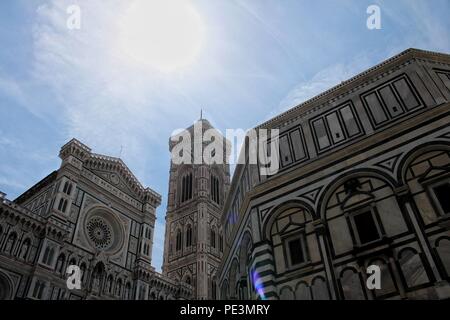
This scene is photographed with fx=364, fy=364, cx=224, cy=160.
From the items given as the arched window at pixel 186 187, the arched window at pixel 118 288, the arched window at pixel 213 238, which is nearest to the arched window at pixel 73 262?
the arched window at pixel 118 288

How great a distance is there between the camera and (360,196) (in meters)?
11.9

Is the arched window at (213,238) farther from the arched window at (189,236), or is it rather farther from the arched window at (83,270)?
the arched window at (83,270)

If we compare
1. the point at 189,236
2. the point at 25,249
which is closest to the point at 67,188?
the point at 25,249

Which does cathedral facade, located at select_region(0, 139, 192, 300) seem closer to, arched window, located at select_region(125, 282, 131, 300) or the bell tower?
arched window, located at select_region(125, 282, 131, 300)

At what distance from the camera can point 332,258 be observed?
11.4 m

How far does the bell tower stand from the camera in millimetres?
47656

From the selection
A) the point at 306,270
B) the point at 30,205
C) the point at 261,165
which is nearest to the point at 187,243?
the point at 30,205

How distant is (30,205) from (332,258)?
99.8ft

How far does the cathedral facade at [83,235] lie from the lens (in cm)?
2562

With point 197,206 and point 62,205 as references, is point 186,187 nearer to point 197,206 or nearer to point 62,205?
point 197,206

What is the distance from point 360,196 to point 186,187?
48861 millimetres

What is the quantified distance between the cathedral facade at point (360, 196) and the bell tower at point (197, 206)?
32.0m

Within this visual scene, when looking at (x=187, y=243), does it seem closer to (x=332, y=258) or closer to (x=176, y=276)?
(x=176, y=276)

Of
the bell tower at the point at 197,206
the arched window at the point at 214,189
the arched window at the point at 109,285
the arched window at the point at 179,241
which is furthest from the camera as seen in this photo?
the arched window at the point at 214,189
